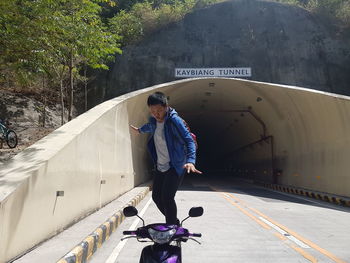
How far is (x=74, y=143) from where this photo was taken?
6.93 metres

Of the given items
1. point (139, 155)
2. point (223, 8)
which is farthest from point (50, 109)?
point (223, 8)

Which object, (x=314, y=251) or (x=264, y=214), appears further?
(x=264, y=214)

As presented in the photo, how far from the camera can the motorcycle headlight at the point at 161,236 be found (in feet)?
9.06

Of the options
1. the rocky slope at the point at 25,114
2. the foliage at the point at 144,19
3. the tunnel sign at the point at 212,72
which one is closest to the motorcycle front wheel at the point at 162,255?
the rocky slope at the point at 25,114

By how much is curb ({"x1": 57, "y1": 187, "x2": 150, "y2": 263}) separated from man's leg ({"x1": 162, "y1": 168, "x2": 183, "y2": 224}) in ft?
4.96

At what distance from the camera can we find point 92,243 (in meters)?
5.46

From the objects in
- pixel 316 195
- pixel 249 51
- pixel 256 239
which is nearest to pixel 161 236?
pixel 256 239

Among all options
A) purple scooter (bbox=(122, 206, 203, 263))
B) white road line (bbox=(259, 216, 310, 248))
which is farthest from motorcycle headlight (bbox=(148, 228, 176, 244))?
white road line (bbox=(259, 216, 310, 248))

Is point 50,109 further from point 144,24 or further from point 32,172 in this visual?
point 32,172

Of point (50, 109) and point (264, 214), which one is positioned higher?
point (50, 109)

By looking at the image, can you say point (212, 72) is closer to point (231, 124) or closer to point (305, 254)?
point (231, 124)

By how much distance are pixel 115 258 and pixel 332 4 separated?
3175 cm

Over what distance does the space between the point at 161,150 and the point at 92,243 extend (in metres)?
2.42

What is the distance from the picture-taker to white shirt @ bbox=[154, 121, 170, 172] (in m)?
3.81
